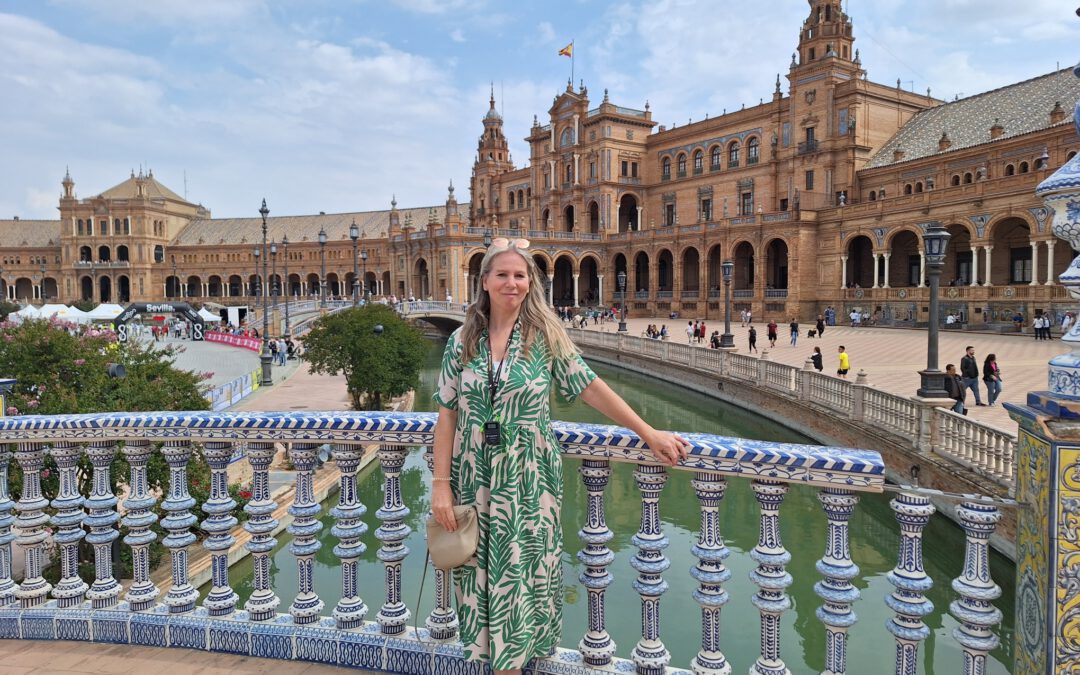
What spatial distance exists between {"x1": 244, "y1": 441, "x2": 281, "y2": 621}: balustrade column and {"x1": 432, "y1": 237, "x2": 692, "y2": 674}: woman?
3.70ft

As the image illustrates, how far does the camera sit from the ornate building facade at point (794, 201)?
35.6 meters

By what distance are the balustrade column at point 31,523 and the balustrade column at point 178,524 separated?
0.70 metres

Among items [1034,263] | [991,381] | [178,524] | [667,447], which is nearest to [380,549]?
[178,524]

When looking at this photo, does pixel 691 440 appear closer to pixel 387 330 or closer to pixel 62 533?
pixel 62 533

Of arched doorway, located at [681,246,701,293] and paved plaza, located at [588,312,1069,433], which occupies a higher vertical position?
arched doorway, located at [681,246,701,293]

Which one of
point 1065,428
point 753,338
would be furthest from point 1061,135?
point 1065,428

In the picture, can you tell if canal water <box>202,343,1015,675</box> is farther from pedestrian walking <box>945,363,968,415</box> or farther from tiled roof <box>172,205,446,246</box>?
tiled roof <box>172,205,446,246</box>

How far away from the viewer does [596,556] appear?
116 inches

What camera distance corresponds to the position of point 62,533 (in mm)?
3566

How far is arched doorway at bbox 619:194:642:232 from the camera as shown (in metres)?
62.8

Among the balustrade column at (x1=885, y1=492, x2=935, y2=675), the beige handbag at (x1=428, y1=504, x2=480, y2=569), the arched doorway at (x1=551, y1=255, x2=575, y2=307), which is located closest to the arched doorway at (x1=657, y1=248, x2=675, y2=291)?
the arched doorway at (x1=551, y1=255, x2=575, y2=307)

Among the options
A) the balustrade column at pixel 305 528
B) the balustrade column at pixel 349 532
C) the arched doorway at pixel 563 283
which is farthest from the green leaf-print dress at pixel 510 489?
the arched doorway at pixel 563 283

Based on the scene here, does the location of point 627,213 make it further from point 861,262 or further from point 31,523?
point 31,523

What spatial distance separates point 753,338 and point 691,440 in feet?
90.2
